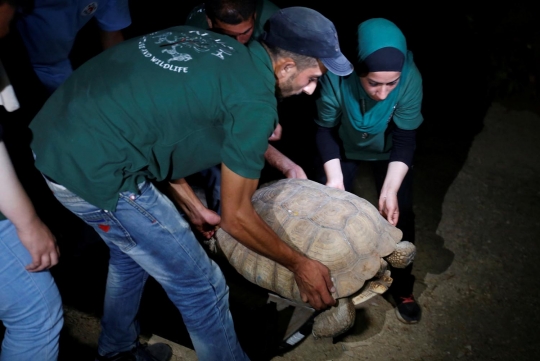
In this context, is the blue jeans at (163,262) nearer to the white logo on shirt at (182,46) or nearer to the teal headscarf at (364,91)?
the white logo on shirt at (182,46)

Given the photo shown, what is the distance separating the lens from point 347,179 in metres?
3.00

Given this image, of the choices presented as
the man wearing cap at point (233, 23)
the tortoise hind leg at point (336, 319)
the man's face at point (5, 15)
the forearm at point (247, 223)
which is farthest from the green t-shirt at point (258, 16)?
the tortoise hind leg at point (336, 319)

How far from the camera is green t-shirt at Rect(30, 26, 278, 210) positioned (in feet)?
5.19

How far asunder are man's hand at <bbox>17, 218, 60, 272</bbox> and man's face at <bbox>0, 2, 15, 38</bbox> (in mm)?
627

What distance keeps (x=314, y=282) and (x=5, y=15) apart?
1452 millimetres

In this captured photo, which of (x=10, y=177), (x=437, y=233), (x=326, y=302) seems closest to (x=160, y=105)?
(x=10, y=177)

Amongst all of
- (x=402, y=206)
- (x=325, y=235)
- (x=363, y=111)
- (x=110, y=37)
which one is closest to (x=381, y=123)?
(x=363, y=111)

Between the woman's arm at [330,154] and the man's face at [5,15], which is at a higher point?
the man's face at [5,15]

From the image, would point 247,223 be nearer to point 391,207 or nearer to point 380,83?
point 380,83

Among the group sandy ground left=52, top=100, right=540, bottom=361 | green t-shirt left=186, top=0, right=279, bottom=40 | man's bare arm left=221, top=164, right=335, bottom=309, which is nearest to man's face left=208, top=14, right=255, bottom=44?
green t-shirt left=186, top=0, right=279, bottom=40

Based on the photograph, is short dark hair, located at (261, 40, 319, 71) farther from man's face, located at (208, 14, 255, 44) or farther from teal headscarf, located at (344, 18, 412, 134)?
man's face, located at (208, 14, 255, 44)

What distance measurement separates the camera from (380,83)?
2361 millimetres

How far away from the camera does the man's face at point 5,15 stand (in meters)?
1.56

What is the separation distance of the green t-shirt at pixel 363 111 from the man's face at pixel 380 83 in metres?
0.07
